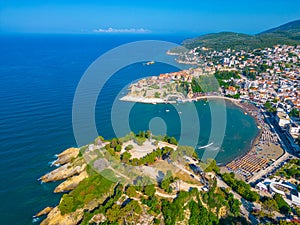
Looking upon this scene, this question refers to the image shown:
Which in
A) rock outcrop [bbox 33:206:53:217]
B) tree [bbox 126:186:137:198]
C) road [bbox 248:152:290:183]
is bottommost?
rock outcrop [bbox 33:206:53:217]

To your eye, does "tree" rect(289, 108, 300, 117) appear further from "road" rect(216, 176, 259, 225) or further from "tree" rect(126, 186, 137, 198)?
"tree" rect(126, 186, 137, 198)

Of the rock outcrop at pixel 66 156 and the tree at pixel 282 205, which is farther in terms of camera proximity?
the rock outcrop at pixel 66 156

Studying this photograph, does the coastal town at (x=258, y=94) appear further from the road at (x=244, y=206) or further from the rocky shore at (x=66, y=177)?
the rocky shore at (x=66, y=177)

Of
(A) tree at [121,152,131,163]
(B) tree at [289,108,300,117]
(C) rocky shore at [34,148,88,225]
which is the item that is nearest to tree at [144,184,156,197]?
(A) tree at [121,152,131,163]

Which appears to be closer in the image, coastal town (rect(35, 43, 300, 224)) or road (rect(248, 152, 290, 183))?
coastal town (rect(35, 43, 300, 224))

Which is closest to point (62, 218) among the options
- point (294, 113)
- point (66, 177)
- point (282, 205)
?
point (66, 177)

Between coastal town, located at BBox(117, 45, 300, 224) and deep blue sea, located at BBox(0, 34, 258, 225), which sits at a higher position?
coastal town, located at BBox(117, 45, 300, 224)

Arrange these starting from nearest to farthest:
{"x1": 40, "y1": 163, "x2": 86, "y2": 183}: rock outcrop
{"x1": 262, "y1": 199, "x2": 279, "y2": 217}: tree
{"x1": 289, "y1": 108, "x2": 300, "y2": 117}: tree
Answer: {"x1": 262, "y1": 199, "x2": 279, "y2": 217}: tree → {"x1": 40, "y1": 163, "x2": 86, "y2": 183}: rock outcrop → {"x1": 289, "y1": 108, "x2": 300, "y2": 117}: tree

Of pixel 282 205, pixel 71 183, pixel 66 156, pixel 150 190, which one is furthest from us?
pixel 66 156

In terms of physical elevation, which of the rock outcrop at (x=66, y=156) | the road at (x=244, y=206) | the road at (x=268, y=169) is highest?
the road at (x=244, y=206)

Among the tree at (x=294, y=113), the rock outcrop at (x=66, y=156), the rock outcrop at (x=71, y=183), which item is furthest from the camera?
the tree at (x=294, y=113)

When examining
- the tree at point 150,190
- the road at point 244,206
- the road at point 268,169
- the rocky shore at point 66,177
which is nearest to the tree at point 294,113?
the road at point 268,169

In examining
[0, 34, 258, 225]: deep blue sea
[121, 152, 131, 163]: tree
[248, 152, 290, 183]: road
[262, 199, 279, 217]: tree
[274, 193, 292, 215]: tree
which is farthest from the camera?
[248, 152, 290, 183]: road

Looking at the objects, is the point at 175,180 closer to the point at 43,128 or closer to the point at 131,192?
the point at 131,192
